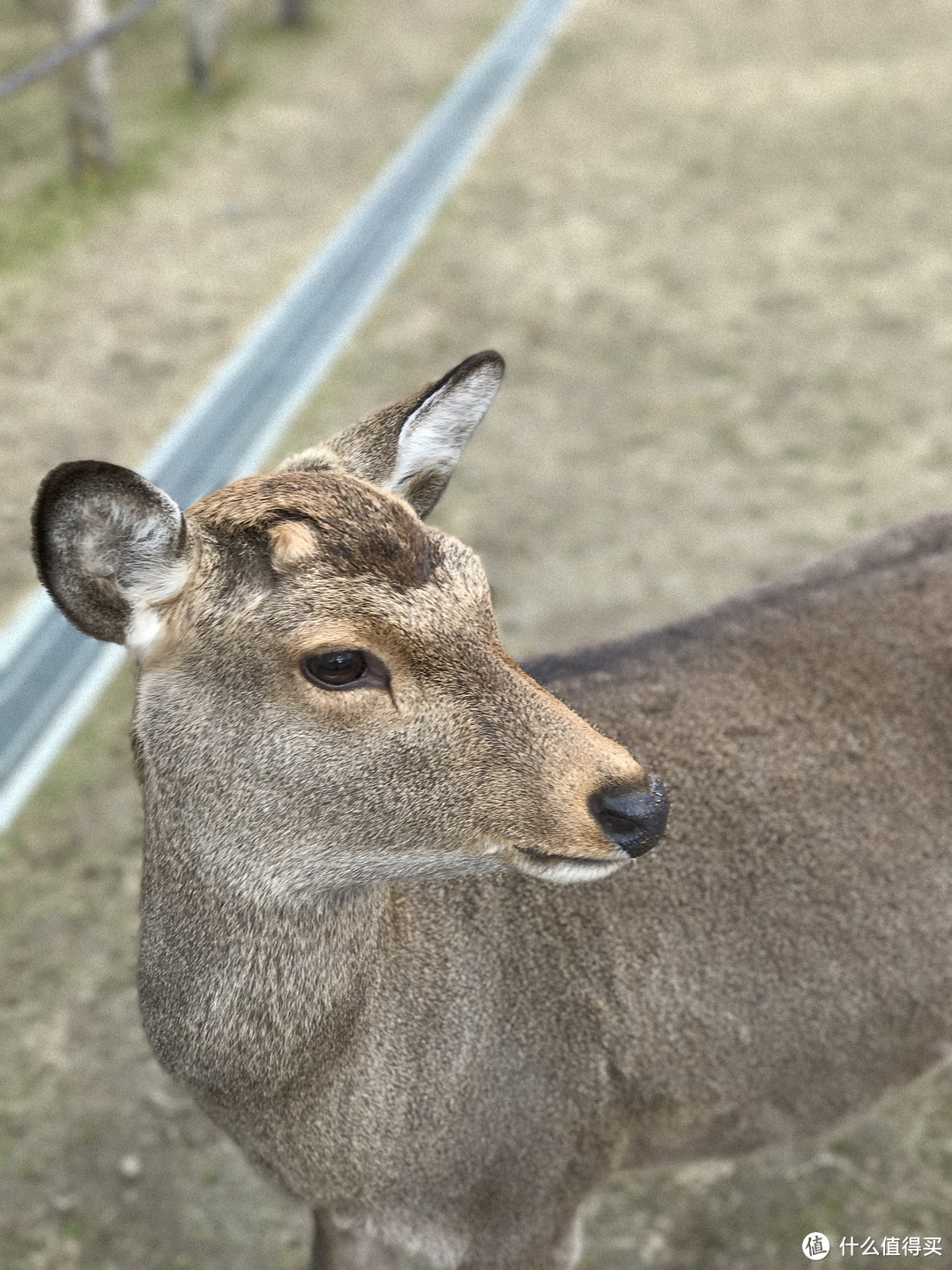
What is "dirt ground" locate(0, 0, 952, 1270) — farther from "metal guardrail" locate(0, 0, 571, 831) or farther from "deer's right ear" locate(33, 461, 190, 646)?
"deer's right ear" locate(33, 461, 190, 646)

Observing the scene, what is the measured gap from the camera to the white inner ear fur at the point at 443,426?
3.13 meters

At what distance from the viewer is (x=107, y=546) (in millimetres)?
2668

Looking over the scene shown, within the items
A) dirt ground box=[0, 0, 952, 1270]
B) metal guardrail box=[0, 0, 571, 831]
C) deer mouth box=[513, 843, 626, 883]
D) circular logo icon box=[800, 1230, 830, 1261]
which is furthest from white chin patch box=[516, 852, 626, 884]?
metal guardrail box=[0, 0, 571, 831]

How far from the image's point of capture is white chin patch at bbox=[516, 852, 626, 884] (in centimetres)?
269

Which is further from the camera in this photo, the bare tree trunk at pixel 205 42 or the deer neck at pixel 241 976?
the bare tree trunk at pixel 205 42

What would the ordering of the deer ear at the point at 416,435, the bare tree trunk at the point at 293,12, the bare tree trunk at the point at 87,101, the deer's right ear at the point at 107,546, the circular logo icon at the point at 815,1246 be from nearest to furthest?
1. the deer's right ear at the point at 107,546
2. the deer ear at the point at 416,435
3. the circular logo icon at the point at 815,1246
4. the bare tree trunk at the point at 87,101
5. the bare tree trunk at the point at 293,12

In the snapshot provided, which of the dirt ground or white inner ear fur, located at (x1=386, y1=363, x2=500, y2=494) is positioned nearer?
white inner ear fur, located at (x1=386, y1=363, x2=500, y2=494)

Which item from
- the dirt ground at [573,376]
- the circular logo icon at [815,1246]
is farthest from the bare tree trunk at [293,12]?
the circular logo icon at [815,1246]

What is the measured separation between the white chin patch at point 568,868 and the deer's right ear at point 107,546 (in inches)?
38.4

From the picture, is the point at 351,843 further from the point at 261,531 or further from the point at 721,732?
the point at 721,732

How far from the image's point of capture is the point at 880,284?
9672 mm

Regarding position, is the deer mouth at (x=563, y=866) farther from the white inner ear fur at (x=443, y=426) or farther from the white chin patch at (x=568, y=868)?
the white inner ear fur at (x=443, y=426)

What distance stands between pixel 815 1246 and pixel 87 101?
33.3ft

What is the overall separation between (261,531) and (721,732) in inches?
64.8
